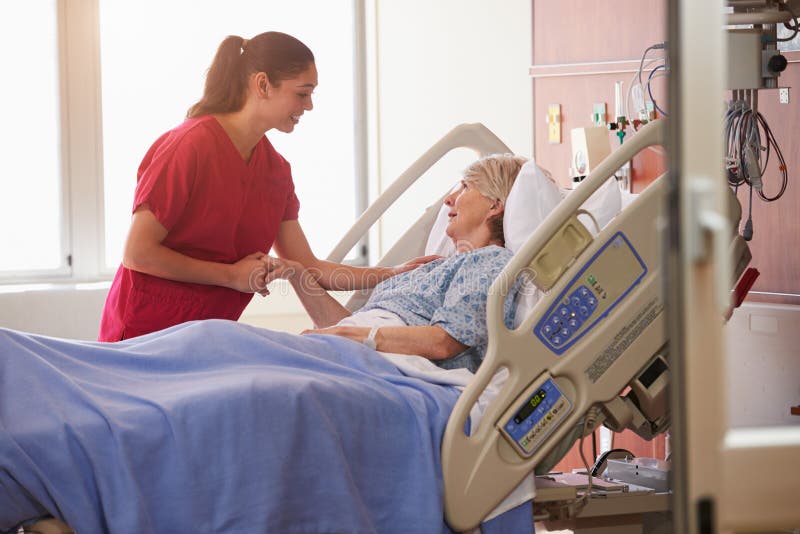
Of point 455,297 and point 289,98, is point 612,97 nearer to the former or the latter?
point 289,98

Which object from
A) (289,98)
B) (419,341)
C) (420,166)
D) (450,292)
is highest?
(289,98)

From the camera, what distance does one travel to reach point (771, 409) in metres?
3.33

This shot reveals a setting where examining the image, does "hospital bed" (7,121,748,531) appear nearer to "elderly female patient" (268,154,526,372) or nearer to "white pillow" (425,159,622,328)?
"elderly female patient" (268,154,526,372)

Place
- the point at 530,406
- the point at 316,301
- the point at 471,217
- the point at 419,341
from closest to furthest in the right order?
the point at 530,406 → the point at 419,341 → the point at 471,217 → the point at 316,301

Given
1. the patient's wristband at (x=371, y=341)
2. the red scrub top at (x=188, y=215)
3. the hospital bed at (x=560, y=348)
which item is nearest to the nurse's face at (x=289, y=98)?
the red scrub top at (x=188, y=215)

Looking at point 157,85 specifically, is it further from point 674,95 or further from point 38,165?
point 674,95

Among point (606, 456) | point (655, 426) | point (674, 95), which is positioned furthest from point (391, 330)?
point (674, 95)

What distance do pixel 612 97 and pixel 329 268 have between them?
164cm

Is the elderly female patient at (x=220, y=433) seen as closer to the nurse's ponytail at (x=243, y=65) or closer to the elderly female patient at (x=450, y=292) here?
the elderly female patient at (x=450, y=292)

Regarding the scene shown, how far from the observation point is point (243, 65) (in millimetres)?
2822

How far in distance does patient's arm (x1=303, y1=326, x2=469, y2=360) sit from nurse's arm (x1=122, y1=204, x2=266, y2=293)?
487 millimetres

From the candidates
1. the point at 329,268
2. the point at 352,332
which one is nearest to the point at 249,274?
the point at 329,268

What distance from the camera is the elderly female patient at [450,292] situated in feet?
7.61

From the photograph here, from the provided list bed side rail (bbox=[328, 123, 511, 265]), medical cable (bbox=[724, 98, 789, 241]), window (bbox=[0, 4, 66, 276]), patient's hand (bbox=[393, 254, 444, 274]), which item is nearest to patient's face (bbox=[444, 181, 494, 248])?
patient's hand (bbox=[393, 254, 444, 274])
